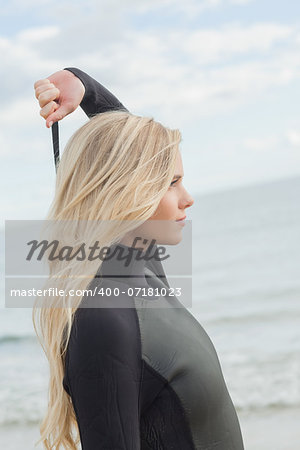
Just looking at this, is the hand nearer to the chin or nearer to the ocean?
the chin

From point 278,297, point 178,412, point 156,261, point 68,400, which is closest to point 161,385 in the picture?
point 178,412

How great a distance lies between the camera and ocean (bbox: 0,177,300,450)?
7508 mm

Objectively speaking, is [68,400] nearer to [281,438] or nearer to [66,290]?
[66,290]

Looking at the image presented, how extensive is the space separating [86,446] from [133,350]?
11.2 inches

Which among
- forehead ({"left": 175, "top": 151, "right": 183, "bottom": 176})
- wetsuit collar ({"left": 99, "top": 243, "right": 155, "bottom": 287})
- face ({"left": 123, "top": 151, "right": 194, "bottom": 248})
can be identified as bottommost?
wetsuit collar ({"left": 99, "top": 243, "right": 155, "bottom": 287})

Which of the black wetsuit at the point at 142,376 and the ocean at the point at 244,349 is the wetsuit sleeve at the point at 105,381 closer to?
the black wetsuit at the point at 142,376

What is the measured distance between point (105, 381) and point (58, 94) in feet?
3.18

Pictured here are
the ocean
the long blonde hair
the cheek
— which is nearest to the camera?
the long blonde hair

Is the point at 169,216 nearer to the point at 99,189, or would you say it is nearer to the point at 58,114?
the point at 99,189

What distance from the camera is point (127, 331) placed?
157 centimetres

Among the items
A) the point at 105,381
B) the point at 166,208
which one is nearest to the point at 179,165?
the point at 166,208

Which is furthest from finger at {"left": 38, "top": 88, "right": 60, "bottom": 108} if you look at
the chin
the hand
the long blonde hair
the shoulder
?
the shoulder

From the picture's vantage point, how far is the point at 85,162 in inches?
68.9

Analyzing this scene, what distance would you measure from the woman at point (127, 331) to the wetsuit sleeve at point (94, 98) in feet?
0.82
